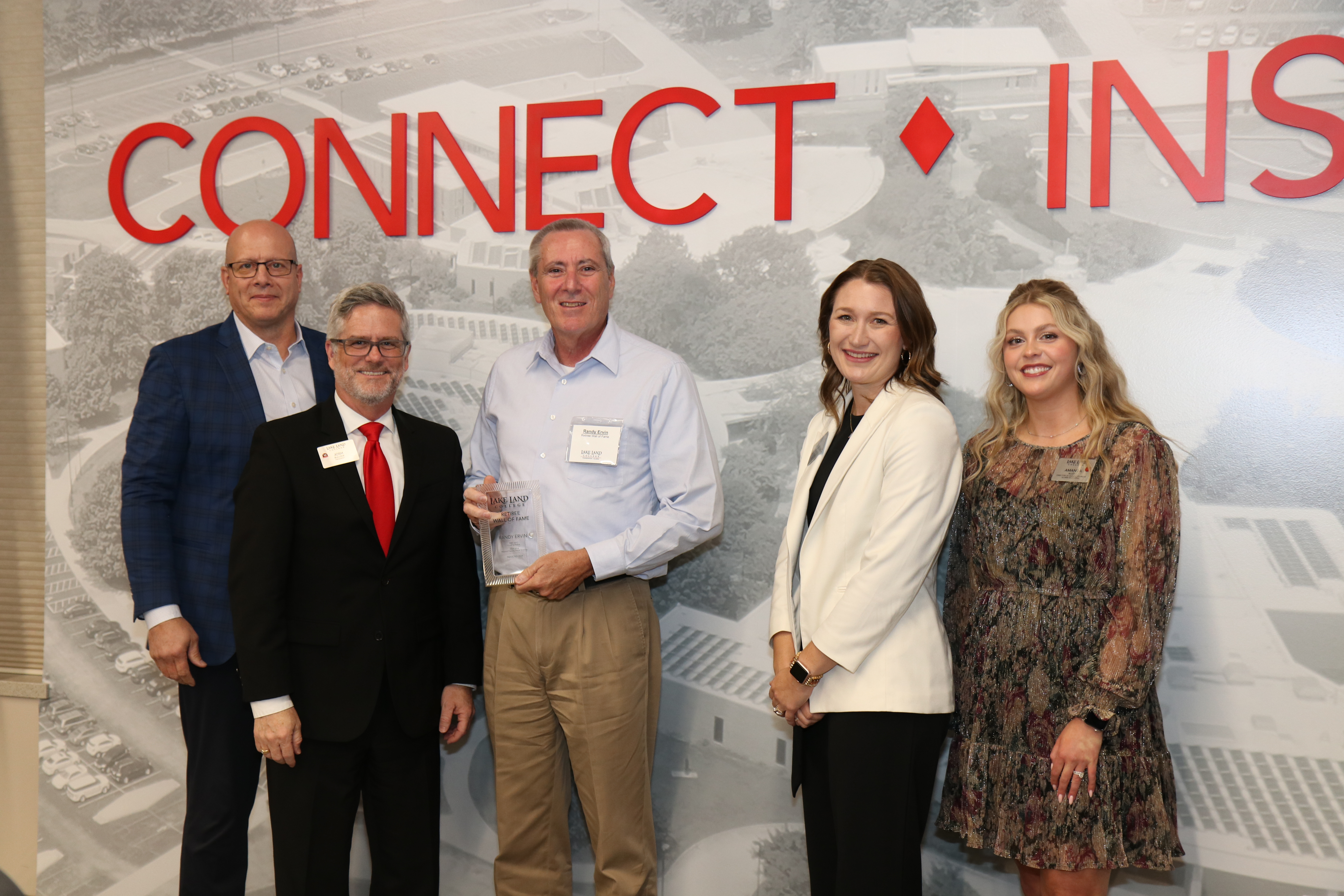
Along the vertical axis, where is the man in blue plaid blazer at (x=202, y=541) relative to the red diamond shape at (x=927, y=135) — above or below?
below

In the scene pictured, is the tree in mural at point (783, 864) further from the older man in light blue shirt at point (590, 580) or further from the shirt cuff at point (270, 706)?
the shirt cuff at point (270, 706)

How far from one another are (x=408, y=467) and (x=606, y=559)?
0.54 meters

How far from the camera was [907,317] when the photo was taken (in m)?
2.09

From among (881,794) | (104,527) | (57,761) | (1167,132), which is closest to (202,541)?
(104,527)

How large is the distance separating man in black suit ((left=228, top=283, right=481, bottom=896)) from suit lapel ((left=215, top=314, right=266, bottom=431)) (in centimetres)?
37

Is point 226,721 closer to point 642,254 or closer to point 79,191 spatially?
point 642,254

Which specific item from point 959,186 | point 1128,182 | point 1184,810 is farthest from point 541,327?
point 1184,810

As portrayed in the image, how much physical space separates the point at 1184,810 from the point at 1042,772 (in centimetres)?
91

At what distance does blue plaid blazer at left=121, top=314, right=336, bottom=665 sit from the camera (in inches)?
97.0

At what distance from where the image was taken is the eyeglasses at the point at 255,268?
2.62m

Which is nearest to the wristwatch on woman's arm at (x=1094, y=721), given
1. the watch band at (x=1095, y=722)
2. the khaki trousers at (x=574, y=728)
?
the watch band at (x=1095, y=722)

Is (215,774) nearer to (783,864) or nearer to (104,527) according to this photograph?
(104,527)

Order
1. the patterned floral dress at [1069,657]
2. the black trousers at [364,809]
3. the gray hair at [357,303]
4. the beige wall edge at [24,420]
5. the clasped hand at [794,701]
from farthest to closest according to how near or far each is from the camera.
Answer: the beige wall edge at [24,420], the gray hair at [357,303], the black trousers at [364,809], the clasped hand at [794,701], the patterned floral dress at [1069,657]

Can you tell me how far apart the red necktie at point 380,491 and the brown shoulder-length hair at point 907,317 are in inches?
44.2
